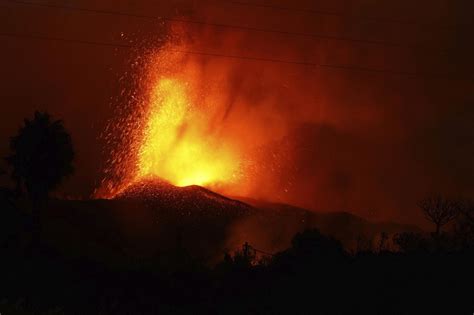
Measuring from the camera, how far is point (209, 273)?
3055 cm

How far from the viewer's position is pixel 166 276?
27844 millimetres

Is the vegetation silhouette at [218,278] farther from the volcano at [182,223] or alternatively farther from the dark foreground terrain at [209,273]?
the volcano at [182,223]

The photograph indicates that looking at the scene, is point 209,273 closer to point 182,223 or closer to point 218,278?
point 218,278

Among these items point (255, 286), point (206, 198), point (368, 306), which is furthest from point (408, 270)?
point (206, 198)

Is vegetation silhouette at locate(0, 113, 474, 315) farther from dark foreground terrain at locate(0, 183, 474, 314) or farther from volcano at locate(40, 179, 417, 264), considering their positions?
volcano at locate(40, 179, 417, 264)

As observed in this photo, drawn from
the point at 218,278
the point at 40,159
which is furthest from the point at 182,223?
the point at 218,278

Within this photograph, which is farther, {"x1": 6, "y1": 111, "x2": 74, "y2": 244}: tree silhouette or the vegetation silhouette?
{"x1": 6, "y1": 111, "x2": 74, "y2": 244}: tree silhouette

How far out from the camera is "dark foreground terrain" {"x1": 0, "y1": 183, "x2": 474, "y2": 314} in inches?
714

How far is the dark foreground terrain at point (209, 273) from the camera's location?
59.5 ft

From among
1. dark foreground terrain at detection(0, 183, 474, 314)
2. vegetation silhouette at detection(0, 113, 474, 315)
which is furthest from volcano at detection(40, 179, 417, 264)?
vegetation silhouette at detection(0, 113, 474, 315)

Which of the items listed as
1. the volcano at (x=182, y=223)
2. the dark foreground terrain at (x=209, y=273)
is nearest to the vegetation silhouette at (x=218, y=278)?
the dark foreground terrain at (x=209, y=273)

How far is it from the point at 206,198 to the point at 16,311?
44.2 m

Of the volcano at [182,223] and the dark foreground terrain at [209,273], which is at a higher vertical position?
the volcano at [182,223]

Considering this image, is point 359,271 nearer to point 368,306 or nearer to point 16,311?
point 368,306
